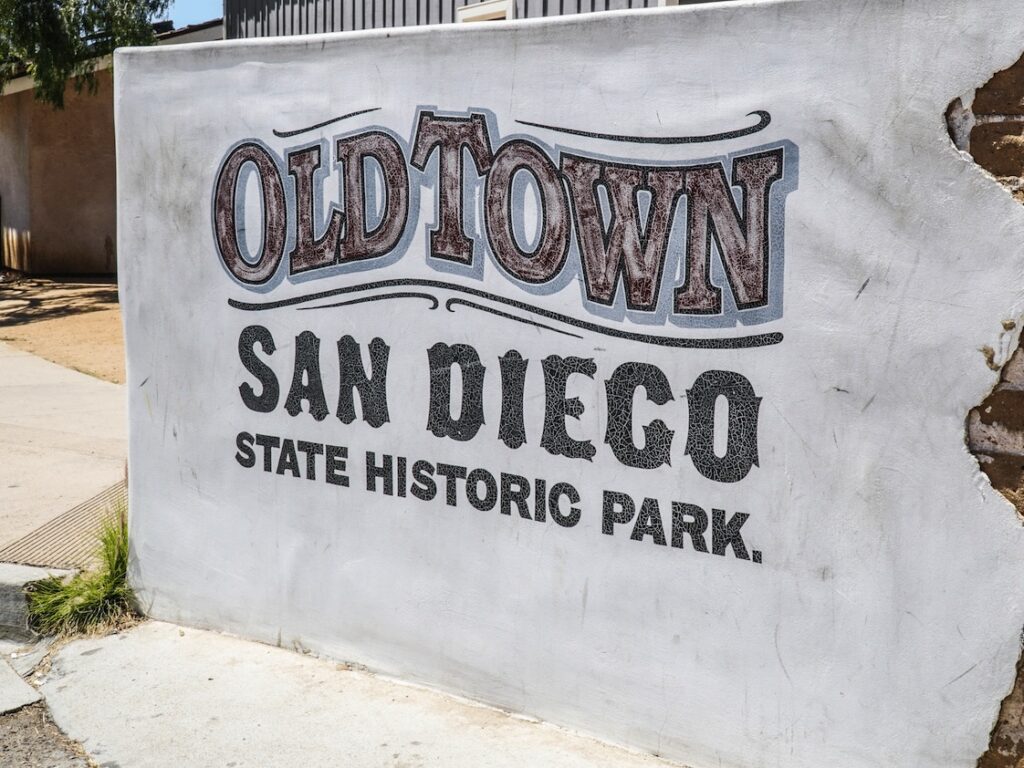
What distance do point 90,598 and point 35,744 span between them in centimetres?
99

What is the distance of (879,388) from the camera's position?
3.26 meters

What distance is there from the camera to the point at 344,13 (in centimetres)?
973

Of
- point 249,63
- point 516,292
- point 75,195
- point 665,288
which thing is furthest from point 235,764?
point 75,195

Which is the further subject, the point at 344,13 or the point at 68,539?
the point at 344,13

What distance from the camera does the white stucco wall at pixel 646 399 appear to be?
3.16 m

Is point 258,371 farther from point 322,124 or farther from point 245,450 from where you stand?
point 322,124

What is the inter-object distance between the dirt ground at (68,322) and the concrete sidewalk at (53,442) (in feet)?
2.22

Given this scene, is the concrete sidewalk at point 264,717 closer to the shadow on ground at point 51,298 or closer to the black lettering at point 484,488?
the black lettering at point 484,488

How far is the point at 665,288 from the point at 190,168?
2.22 metres

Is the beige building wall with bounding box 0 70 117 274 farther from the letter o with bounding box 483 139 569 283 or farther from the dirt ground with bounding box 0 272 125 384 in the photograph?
the letter o with bounding box 483 139 569 283

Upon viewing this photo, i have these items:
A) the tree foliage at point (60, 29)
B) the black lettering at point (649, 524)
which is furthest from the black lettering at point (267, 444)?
the tree foliage at point (60, 29)

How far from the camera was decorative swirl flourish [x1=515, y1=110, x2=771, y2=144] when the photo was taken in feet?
11.2

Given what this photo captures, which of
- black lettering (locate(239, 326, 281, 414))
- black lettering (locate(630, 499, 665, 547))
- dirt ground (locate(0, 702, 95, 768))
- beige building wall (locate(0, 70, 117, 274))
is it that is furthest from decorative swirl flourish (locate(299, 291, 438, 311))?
beige building wall (locate(0, 70, 117, 274))

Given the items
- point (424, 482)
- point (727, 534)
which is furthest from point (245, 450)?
point (727, 534)
